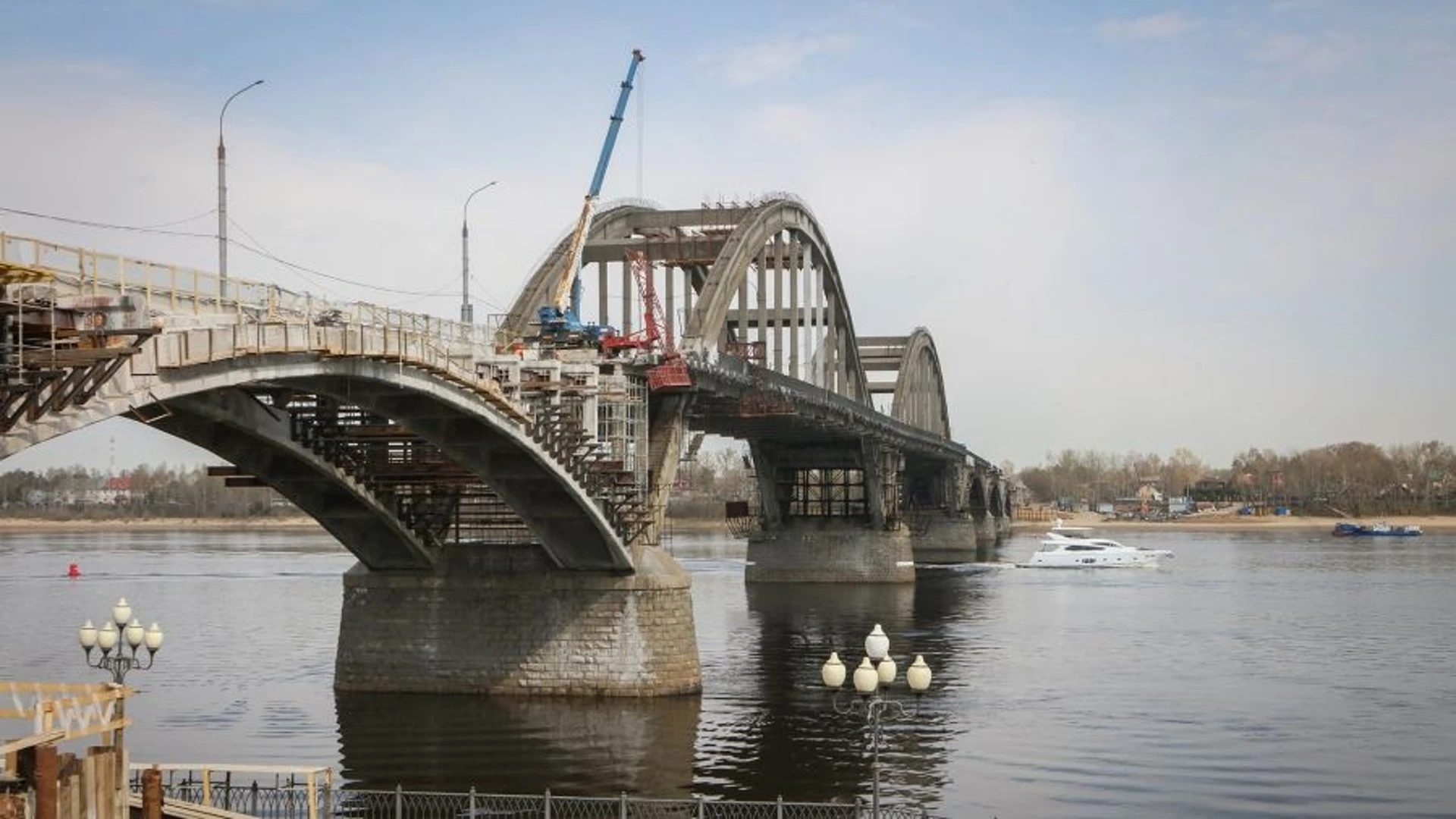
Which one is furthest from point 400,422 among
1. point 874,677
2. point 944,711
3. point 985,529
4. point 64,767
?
point 985,529

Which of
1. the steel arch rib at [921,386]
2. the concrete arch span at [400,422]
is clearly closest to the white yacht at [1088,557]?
the steel arch rib at [921,386]

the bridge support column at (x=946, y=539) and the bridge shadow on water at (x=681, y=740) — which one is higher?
the bridge support column at (x=946, y=539)

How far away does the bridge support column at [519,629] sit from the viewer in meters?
50.8

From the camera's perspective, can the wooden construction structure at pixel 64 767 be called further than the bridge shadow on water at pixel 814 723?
No

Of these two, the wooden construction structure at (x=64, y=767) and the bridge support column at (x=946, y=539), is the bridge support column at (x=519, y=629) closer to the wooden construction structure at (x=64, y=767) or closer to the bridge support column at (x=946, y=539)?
the wooden construction structure at (x=64, y=767)

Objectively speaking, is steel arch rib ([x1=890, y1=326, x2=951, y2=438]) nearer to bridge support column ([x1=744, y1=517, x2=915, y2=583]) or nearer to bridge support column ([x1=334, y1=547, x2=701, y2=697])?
bridge support column ([x1=744, y1=517, x2=915, y2=583])

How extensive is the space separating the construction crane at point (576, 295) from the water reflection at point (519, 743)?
43.3ft

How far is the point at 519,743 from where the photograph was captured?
4397cm

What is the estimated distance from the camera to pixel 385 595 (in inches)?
2058

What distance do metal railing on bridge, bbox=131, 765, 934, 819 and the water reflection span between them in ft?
4.57

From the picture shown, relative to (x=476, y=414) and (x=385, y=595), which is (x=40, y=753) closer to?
(x=476, y=414)

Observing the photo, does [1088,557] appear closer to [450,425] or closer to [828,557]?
[828,557]

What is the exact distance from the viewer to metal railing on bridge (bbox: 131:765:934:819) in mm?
33844

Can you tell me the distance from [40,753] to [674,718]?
2414 centimetres
